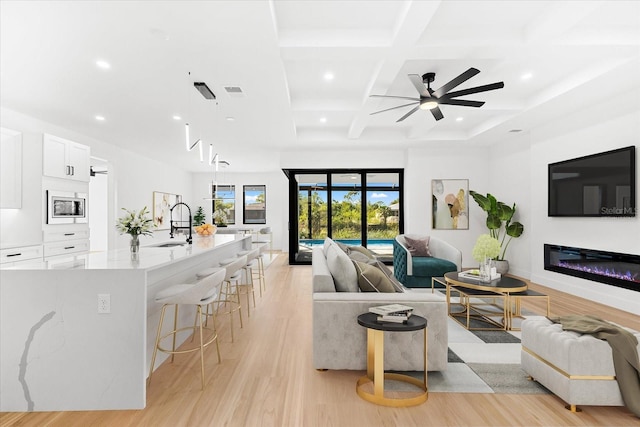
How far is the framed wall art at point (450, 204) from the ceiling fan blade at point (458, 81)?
3.95 m

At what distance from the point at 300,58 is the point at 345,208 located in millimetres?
5075

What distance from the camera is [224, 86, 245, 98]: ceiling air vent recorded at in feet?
13.7

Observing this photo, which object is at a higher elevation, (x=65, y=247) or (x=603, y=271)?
(x=65, y=247)

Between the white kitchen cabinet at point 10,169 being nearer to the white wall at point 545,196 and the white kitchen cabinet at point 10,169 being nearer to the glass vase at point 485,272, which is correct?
the glass vase at point 485,272

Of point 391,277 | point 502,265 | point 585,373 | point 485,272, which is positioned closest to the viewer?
point 585,373

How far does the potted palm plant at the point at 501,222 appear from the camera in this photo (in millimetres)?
6492

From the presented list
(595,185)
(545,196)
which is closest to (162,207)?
(545,196)

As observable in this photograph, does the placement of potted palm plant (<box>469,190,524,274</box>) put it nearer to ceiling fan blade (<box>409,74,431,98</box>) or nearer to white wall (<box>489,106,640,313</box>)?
white wall (<box>489,106,640,313</box>)

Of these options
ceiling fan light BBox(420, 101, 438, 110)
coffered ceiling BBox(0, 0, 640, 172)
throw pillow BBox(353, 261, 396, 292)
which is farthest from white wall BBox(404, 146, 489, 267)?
throw pillow BBox(353, 261, 396, 292)

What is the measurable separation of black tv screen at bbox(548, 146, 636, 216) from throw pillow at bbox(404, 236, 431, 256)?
2009 mm

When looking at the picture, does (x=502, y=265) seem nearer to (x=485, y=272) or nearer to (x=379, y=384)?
(x=485, y=272)

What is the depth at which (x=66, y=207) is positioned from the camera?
5.42 meters

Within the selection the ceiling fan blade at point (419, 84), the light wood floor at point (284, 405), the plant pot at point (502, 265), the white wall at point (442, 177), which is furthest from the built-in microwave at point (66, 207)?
the plant pot at point (502, 265)

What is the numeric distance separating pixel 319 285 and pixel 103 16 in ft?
8.78
